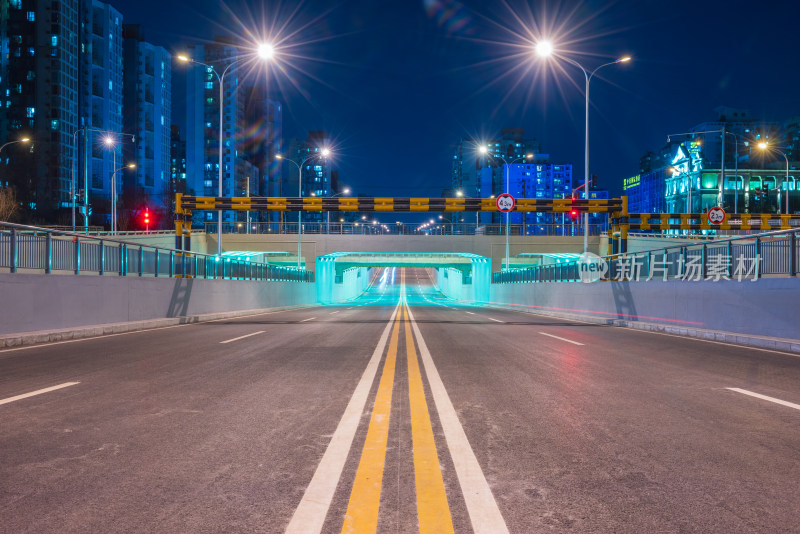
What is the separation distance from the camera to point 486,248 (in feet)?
189

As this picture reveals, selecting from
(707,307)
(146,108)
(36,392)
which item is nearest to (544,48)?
(707,307)

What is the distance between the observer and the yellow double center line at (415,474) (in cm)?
321

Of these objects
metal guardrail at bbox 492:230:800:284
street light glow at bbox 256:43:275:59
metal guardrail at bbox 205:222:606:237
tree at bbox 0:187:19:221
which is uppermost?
street light glow at bbox 256:43:275:59

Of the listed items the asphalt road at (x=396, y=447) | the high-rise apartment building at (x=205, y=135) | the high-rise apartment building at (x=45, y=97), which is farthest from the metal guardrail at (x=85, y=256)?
the high-rise apartment building at (x=205, y=135)

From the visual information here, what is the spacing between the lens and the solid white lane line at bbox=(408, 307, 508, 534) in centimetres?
320

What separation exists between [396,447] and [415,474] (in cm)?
64

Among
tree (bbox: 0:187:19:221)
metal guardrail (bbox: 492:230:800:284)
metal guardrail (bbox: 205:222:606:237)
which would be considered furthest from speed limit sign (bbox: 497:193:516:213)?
tree (bbox: 0:187:19:221)

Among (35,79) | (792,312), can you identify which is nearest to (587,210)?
(792,312)

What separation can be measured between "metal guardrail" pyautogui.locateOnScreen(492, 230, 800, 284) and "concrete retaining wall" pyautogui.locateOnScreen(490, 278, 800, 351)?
32 centimetres

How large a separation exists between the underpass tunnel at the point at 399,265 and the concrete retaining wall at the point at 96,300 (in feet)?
117

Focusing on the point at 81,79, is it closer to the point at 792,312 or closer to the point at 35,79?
the point at 35,79

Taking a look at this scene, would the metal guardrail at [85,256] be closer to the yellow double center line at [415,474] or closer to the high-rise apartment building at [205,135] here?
the yellow double center line at [415,474]

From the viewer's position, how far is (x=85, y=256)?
582 inches

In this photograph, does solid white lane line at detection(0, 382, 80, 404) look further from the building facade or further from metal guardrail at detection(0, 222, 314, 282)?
the building facade
